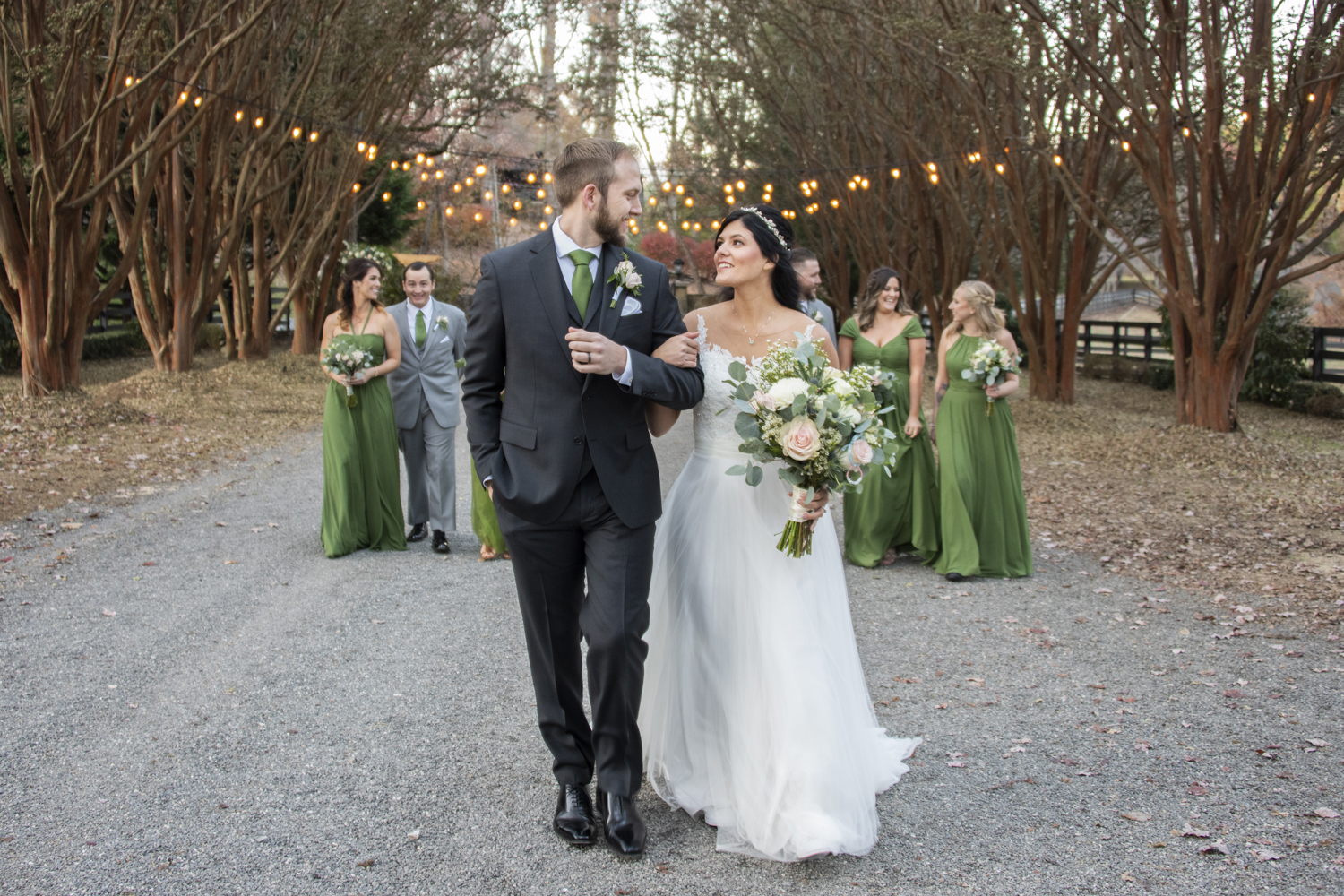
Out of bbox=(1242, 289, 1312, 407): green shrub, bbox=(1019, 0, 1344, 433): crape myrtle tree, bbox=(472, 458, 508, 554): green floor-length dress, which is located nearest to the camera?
bbox=(472, 458, 508, 554): green floor-length dress

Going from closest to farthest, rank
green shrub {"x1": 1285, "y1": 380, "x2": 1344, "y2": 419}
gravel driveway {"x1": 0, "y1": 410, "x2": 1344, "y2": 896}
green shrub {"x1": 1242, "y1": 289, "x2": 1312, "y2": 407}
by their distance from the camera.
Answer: gravel driveway {"x1": 0, "y1": 410, "x2": 1344, "y2": 896}, green shrub {"x1": 1285, "y1": 380, "x2": 1344, "y2": 419}, green shrub {"x1": 1242, "y1": 289, "x2": 1312, "y2": 407}

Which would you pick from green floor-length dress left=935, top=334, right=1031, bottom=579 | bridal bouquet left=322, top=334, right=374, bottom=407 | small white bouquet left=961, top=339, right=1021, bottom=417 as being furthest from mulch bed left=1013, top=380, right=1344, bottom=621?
bridal bouquet left=322, top=334, right=374, bottom=407

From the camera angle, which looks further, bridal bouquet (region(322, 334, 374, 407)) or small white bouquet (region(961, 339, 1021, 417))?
bridal bouquet (region(322, 334, 374, 407))

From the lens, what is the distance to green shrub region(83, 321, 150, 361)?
28.2 m

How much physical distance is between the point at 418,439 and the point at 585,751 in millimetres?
5369

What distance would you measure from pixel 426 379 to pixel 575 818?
18.4ft

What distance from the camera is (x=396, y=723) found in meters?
4.86

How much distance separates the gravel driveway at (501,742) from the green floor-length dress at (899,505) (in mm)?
546

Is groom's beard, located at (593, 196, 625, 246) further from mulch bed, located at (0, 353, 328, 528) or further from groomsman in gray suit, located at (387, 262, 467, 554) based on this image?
mulch bed, located at (0, 353, 328, 528)

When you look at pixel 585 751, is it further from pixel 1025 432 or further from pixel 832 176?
pixel 832 176

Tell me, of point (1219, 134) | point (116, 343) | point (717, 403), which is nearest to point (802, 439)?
point (717, 403)

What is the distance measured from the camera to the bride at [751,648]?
3670 millimetres

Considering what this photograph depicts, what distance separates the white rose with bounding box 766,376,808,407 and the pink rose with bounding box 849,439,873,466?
0.87ft

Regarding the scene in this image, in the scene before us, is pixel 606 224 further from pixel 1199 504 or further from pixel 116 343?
pixel 116 343
